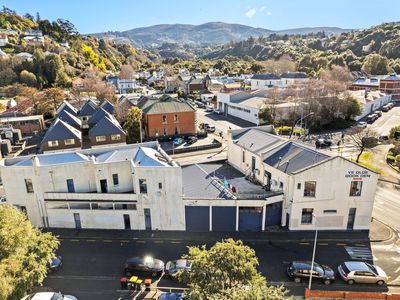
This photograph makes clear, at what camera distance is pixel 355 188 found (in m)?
30.8

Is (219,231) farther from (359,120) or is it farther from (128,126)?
(359,120)

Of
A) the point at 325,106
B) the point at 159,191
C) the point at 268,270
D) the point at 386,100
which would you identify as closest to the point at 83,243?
the point at 159,191

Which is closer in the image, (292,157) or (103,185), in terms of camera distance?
(103,185)

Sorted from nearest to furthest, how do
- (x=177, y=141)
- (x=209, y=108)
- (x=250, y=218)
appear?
(x=250, y=218), (x=177, y=141), (x=209, y=108)

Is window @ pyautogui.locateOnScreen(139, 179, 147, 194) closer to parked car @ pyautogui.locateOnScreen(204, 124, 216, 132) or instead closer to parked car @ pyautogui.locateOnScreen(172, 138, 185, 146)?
parked car @ pyautogui.locateOnScreen(172, 138, 185, 146)

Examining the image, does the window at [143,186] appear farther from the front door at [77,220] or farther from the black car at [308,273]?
the black car at [308,273]

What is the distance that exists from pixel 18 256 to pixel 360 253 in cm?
2943

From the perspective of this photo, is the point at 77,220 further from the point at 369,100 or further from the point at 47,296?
the point at 369,100

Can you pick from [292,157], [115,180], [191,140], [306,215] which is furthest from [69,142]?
[306,215]

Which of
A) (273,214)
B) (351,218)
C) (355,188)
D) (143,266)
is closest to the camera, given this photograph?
(143,266)

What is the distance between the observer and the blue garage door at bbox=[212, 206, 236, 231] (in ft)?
102

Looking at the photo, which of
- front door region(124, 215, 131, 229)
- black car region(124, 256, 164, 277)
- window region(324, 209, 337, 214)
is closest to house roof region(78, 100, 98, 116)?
front door region(124, 215, 131, 229)

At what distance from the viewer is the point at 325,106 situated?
72000mm

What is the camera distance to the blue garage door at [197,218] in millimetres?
31250
